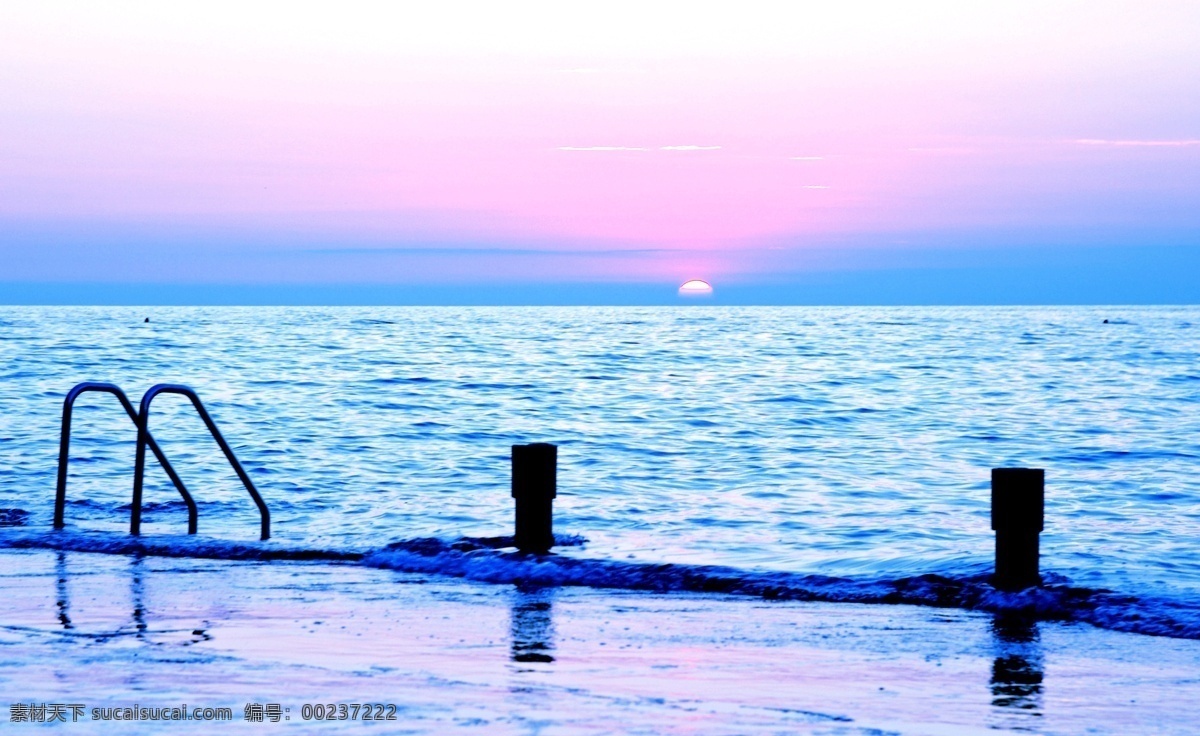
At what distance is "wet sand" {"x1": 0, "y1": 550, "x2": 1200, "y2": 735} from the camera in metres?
5.07

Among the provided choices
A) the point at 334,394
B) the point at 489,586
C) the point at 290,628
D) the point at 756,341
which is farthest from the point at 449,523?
the point at 756,341

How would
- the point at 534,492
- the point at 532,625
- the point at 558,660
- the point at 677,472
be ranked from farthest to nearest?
the point at 677,472, the point at 534,492, the point at 532,625, the point at 558,660

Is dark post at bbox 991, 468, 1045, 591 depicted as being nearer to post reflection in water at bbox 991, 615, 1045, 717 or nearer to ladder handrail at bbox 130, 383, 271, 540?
post reflection in water at bbox 991, 615, 1045, 717

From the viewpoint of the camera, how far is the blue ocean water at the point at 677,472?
33.4 feet

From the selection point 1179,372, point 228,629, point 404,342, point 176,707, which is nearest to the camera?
point 176,707

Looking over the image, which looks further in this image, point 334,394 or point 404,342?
point 404,342

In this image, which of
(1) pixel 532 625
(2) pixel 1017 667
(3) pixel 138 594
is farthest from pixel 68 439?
Answer: (2) pixel 1017 667

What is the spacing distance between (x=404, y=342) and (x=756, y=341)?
A: 930 inches

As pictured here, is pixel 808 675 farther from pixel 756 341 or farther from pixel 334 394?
pixel 756 341

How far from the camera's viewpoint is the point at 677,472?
1962cm

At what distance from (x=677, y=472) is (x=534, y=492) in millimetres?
9829

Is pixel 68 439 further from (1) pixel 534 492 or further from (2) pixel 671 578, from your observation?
(2) pixel 671 578

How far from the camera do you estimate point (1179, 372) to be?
48.6 meters

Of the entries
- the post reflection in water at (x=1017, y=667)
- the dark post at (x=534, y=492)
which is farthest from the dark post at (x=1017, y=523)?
the dark post at (x=534, y=492)
